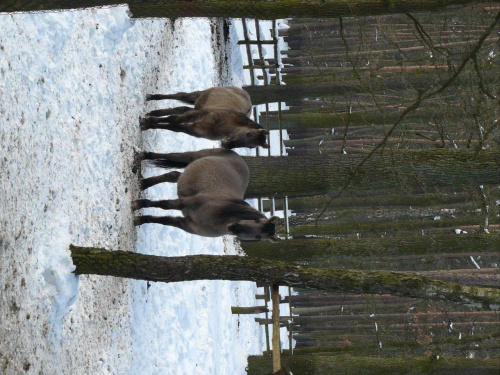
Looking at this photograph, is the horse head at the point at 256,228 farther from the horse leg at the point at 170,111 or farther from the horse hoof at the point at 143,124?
the horse hoof at the point at 143,124

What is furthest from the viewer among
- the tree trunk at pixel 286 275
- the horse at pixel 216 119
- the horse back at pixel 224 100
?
the horse back at pixel 224 100

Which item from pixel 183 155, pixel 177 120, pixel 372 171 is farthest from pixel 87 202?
pixel 372 171

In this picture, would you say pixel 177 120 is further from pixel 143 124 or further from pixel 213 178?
pixel 213 178

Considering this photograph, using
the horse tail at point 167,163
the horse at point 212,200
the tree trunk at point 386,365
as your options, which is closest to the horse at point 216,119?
the horse at point 212,200

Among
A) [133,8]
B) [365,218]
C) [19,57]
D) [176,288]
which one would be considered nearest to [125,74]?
[133,8]

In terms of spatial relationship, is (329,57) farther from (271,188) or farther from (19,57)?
(19,57)

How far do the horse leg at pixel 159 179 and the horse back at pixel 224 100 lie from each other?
41.5 inches

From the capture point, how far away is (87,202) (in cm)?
761

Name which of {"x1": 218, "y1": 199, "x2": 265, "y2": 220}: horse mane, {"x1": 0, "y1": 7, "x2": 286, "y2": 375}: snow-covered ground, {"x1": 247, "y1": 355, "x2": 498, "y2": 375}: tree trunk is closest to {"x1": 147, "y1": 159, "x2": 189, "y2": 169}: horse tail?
{"x1": 0, "y1": 7, "x2": 286, "y2": 375}: snow-covered ground

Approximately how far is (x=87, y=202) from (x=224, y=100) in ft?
8.00

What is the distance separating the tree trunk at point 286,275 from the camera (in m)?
5.67

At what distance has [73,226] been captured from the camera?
281 inches

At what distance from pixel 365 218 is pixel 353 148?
17.6 ft

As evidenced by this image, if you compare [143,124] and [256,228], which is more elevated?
[143,124]
